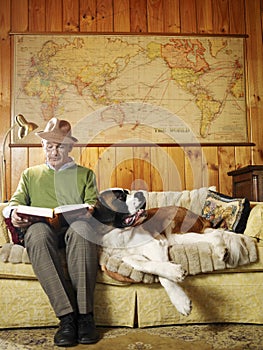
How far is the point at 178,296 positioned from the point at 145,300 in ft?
0.70

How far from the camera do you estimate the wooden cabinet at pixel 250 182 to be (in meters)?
2.75

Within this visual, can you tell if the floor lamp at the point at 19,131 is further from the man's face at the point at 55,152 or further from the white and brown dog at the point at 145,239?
the white and brown dog at the point at 145,239

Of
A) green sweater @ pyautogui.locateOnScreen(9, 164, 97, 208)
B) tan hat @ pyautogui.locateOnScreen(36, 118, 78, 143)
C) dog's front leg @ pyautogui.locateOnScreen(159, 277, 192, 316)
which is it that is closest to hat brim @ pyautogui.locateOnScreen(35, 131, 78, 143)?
tan hat @ pyautogui.locateOnScreen(36, 118, 78, 143)

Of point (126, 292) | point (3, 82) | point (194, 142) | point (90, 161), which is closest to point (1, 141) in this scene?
point (3, 82)

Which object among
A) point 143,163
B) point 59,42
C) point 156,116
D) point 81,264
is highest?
point 59,42

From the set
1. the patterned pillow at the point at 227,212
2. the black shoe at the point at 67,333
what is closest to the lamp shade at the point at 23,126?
the patterned pillow at the point at 227,212

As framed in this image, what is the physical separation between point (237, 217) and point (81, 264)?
2.89ft

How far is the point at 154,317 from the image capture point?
210 cm

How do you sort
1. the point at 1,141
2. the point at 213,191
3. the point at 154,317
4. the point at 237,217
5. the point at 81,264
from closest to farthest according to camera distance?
the point at 81,264
the point at 154,317
the point at 237,217
the point at 213,191
the point at 1,141

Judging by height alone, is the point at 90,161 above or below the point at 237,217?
above

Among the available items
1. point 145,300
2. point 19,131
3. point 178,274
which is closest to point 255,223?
point 178,274

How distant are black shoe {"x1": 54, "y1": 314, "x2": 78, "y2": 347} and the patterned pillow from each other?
0.96m

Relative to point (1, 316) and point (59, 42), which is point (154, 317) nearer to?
point (1, 316)

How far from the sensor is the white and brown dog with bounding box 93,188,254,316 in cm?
199
